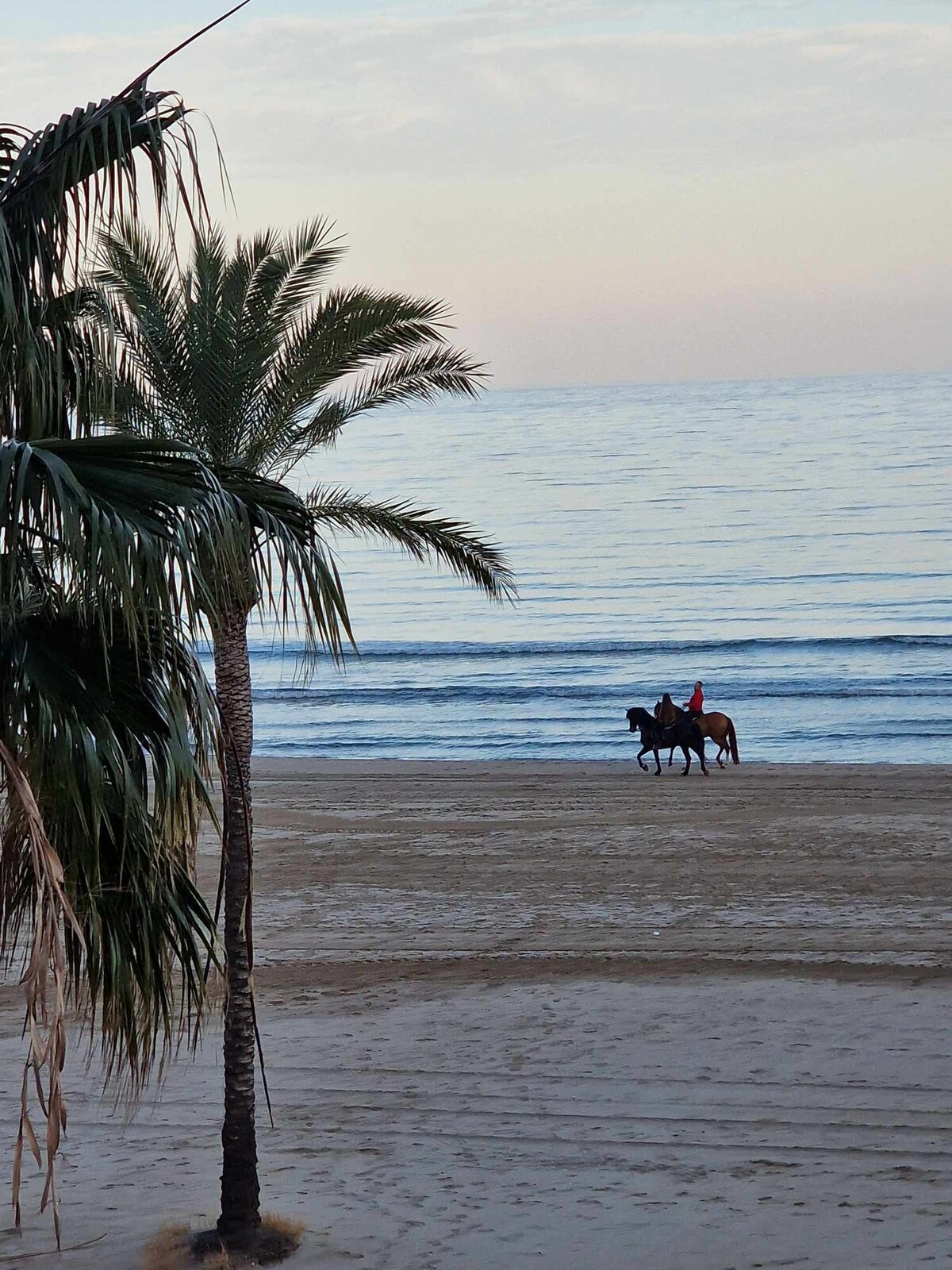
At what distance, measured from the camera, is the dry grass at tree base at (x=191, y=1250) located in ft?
24.2

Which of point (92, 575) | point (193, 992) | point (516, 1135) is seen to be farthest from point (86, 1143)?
point (92, 575)

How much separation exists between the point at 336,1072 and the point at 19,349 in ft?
22.5

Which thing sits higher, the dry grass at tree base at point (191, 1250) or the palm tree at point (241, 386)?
the palm tree at point (241, 386)

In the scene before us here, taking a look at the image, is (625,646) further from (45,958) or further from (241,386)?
(45,958)

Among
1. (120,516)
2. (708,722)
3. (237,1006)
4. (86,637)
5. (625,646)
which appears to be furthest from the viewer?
(625,646)

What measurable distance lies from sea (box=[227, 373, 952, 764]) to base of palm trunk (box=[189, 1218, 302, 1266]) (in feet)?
10.3

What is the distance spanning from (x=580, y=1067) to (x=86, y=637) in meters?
6.37

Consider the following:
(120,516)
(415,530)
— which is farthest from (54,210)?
(415,530)

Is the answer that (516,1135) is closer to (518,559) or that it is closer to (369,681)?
(369,681)

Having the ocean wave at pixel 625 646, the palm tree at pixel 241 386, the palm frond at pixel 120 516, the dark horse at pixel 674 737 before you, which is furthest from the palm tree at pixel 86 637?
the ocean wave at pixel 625 646

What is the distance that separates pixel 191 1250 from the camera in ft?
24.7

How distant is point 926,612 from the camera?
40.0m

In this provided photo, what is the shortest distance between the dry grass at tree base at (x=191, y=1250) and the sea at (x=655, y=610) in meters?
3.13

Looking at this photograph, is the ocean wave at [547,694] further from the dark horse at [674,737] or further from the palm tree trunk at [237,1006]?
the palm tree trunk at [237,1006]
